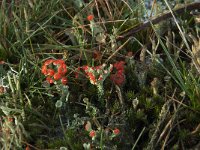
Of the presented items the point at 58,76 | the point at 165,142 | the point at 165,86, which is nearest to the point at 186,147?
the point at 165,142

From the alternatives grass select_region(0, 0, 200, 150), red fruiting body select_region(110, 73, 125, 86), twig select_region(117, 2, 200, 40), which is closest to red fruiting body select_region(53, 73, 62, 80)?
grass select_region(0, 0, 200, 150)

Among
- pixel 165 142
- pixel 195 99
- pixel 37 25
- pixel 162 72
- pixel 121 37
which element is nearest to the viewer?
pixel 165 142

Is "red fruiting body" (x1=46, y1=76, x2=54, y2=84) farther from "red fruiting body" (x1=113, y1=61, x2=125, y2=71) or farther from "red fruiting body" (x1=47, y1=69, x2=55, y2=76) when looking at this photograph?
"red fruiting body" (x1=113, y1=61, x2=125, y2=71)

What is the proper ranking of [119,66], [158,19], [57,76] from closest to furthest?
[57,76] → [119,66] → [158,19]

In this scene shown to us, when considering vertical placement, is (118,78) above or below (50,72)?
below

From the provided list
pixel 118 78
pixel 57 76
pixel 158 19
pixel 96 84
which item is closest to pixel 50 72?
pixel 57 76

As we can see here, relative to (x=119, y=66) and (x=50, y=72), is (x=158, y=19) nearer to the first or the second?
(x=119, y=66)

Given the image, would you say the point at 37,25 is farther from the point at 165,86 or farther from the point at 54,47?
the point at 165,86

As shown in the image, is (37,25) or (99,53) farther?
(37,25)
